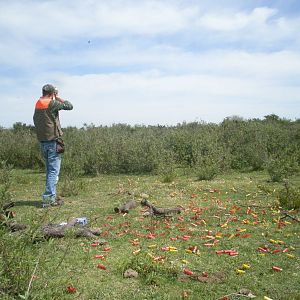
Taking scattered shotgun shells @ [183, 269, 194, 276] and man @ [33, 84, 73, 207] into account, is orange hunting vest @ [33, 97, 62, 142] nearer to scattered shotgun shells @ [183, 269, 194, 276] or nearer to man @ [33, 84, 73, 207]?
man @ [33, 84, 73, 207]

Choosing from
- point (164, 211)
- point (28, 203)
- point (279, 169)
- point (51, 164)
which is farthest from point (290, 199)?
point (28, 203)

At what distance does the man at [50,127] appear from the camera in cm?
839

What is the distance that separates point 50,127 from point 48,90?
0.79 m

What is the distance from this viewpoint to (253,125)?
62.2ft

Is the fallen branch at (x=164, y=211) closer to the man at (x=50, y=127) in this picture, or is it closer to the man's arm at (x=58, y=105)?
the man at (x=50, y=127)

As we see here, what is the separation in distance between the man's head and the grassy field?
240 centimetres

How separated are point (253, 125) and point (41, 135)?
1269 cm

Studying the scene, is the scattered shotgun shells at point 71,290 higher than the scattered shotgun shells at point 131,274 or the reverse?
higher

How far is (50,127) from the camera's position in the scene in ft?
27.7

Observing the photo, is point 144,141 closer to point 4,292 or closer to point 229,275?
point 229,275


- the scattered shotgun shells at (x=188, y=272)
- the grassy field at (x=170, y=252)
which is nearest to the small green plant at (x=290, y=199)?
the grassy field at (x=170, y=252)

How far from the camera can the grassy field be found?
3.54 meters

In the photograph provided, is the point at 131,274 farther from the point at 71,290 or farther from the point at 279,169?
the point at 279,169

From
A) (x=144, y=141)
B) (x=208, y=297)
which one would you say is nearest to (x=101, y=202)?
(x=208, y=297)
